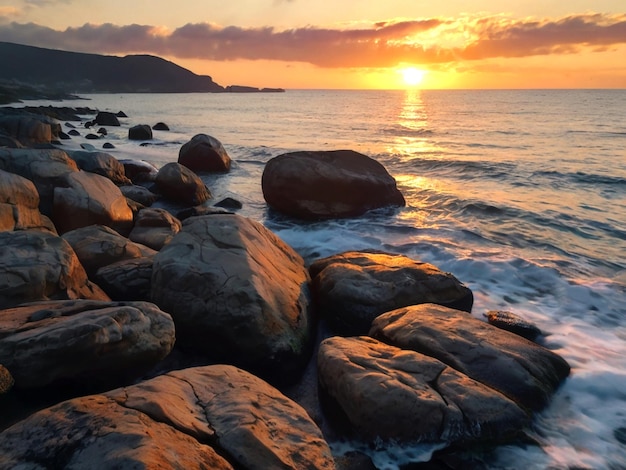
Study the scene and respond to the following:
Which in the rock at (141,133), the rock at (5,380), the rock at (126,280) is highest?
the rock at (5,380)

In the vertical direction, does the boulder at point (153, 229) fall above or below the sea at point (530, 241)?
above

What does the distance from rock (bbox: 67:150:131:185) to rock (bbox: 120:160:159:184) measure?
1199 millimetres

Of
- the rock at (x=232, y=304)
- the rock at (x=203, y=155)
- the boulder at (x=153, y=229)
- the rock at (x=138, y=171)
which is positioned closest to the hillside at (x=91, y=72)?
the rock at (x=203, y=155)

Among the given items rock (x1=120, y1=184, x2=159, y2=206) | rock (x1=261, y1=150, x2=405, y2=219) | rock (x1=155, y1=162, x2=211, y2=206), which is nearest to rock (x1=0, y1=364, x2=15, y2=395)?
rock (x1=261, y1=150, x2=405, y2=219)

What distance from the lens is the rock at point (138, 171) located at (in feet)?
48.8

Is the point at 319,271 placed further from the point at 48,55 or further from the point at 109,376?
the point at 48,55

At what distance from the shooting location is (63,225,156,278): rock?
6.21 meters

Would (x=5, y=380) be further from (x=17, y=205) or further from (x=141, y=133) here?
(x=141, y=133)

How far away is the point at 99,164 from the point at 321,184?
20.6ft

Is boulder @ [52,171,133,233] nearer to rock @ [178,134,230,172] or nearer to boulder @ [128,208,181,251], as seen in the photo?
boulder @ [128,208,181,251]

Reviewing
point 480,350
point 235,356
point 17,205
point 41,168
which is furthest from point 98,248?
point 480,350

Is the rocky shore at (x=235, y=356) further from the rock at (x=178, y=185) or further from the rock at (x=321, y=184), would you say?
the rock at (x=178, y=185)

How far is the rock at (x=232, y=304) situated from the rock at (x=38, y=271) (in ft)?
2.68

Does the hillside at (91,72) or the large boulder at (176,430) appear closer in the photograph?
the large boulder at (176,430)
